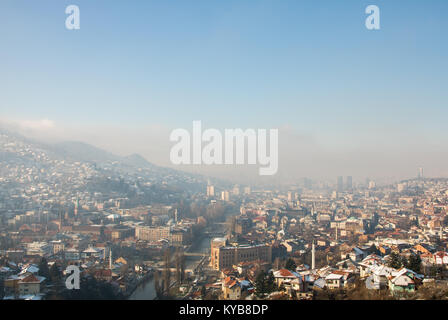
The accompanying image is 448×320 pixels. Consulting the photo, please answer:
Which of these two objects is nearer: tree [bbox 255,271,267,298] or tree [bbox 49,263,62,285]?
tree [bbox 255,271,267,298]

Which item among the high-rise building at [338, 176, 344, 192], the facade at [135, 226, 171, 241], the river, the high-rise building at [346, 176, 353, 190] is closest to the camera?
the river

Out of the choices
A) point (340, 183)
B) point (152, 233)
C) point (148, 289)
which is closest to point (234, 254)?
point (148, 289)

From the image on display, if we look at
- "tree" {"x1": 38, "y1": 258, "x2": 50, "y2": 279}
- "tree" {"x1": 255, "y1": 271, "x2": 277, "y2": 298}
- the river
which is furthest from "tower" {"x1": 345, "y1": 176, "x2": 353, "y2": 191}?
"tree" {"x1": 38, "y1": 258, "x2": 50, "y2": 279}

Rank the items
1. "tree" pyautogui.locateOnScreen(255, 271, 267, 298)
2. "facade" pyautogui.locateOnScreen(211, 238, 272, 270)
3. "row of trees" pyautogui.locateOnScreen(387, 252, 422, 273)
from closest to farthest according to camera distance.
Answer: "tree" pyautogui.locateOnScreen(255, 271, 267, 298)
"row of trees" pyautogui.locateOnScreen(387, 252, 422, 273)
"facade" pyautogui.locateOnScreen(211, 238, 272, 270)

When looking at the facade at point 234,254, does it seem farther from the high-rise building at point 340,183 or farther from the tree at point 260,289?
the high-rise building at point 340,183

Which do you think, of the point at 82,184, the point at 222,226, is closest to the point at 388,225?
the point at 222,226

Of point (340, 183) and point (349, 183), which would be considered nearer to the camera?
point (340, 183)

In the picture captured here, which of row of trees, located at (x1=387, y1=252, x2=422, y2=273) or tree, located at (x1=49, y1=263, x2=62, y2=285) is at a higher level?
row of trees, located at (x1=387, y1=252, x2=422, y2=273)

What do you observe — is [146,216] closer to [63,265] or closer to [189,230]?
[189,230]

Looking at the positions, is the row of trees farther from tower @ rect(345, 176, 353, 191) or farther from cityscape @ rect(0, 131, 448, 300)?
tower @ rect(345, 176, 353, 191)

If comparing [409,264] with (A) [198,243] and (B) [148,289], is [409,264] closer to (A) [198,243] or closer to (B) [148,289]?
(B) [148,289]

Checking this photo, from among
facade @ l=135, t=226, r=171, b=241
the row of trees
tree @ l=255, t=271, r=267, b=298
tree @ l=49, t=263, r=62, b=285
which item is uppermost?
the row of trees
